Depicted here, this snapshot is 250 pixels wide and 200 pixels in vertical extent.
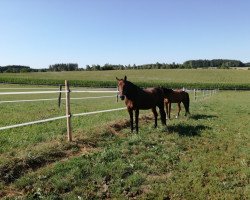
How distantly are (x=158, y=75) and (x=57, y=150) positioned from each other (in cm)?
10620

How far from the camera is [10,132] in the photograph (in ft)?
39.1

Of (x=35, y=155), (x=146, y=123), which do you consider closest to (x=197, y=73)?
(x=146, y=123)

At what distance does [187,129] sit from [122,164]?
5780 mm

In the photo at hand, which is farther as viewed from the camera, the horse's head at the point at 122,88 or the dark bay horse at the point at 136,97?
the dark bay horse at the point at 136,97

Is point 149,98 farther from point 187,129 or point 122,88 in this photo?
point 122,88

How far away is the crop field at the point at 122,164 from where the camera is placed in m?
6.79

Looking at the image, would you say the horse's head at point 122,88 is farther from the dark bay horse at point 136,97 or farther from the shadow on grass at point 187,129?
the shadow on grass at point 187,129

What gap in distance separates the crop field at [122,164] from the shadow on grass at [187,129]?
0.05 m

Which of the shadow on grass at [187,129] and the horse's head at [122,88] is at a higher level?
the horse's head at [122,88]

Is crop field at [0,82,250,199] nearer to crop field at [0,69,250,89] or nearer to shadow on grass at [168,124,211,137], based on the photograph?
shadow on grass at [168,124,211,137]

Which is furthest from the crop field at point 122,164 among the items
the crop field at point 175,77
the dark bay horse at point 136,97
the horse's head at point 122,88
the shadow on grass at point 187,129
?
the crop field at point 175,77

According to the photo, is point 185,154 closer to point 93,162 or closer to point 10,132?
point 93,162

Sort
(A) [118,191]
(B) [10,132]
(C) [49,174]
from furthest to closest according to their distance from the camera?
1. (B) [10,132]
2. (C) [49,174]
3. (A) [118,191]

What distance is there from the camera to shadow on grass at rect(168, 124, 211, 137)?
12.7 meters
